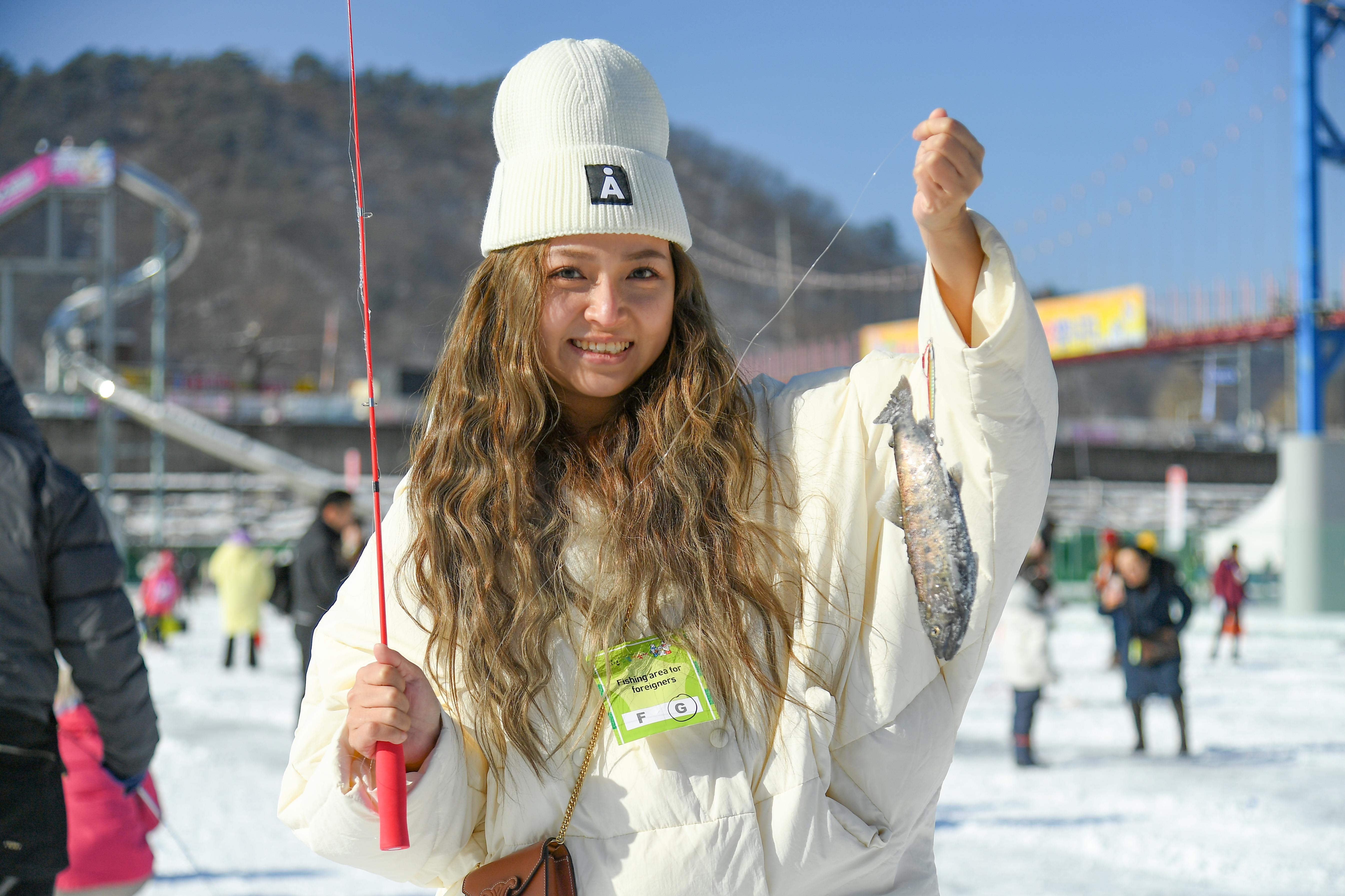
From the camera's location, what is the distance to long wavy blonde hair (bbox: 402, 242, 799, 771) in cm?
140

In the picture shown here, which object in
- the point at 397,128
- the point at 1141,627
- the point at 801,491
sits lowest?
the point at 1141,627

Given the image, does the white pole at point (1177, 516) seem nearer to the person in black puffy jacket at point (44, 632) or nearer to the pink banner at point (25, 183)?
the person in black puffy jacket at point (44, 632)

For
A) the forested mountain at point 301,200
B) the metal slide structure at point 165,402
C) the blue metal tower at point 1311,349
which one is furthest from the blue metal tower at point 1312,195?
the forested mountain at point 301,200

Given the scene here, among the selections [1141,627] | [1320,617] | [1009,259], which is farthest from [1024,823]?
[1320,617]

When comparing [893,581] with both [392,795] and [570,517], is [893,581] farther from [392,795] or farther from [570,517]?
[392,795]

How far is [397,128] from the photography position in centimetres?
13125

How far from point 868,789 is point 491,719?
46 centimetres

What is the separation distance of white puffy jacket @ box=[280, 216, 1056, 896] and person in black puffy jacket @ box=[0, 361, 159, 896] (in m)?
1.27

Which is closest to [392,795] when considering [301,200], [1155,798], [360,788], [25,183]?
[360,788]

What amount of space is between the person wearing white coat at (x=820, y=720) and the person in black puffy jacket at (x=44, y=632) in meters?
1.26

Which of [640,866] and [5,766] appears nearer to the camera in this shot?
[640,866]

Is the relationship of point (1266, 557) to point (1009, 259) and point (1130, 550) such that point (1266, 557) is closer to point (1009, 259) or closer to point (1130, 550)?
point (1130, 550)

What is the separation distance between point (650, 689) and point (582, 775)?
13 centimetres

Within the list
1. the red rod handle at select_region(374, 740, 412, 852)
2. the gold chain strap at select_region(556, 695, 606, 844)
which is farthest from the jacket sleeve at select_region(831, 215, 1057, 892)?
the red rod handle at select_region(374, 740, 412, 852)
